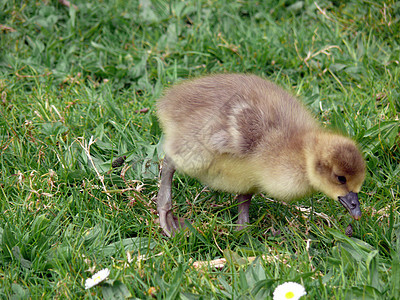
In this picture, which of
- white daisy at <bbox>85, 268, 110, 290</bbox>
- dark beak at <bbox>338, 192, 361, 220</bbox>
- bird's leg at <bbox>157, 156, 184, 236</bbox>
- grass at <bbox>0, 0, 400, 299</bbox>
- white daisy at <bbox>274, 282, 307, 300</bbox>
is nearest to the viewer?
white daisy at <bbox>274, 282, 307, 300</bbox>

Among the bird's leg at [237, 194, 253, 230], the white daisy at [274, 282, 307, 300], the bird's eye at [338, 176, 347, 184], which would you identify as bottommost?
the bird's leg at [237, 194, 253, 230]

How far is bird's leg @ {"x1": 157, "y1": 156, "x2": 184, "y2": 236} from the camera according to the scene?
8.89 feet

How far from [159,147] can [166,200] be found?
43 centimetres

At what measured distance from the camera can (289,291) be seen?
210cm

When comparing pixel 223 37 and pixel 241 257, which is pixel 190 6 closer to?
pixel 223 37

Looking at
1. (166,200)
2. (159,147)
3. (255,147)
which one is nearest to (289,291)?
(255,147)

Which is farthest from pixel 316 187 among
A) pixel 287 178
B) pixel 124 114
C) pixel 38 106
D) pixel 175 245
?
pixel 38 106

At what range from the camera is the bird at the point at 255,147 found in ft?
7.87

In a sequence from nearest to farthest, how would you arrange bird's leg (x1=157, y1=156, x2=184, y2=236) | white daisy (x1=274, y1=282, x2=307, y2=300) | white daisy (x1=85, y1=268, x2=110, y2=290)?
white daisy (x1=274, y1=282, x2=307, y2=300)
white daisy (x1=85, y1=268, x2=110, y2=290)
bird's leg (x1=157, y1=156, x2=184, y2=236)

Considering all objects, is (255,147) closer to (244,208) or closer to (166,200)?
(244,208)

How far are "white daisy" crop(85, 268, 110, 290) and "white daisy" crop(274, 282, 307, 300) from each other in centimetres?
69

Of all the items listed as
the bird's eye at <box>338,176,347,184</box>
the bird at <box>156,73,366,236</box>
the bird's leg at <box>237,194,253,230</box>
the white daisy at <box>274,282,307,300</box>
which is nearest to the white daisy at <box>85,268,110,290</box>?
the bird at <box>156,73,366,236</box>

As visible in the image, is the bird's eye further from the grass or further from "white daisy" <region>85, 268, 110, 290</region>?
"white daisy" <region>85, 268, 110, 290</region>

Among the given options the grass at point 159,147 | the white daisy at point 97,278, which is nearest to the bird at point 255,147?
the grass at point 159,147
